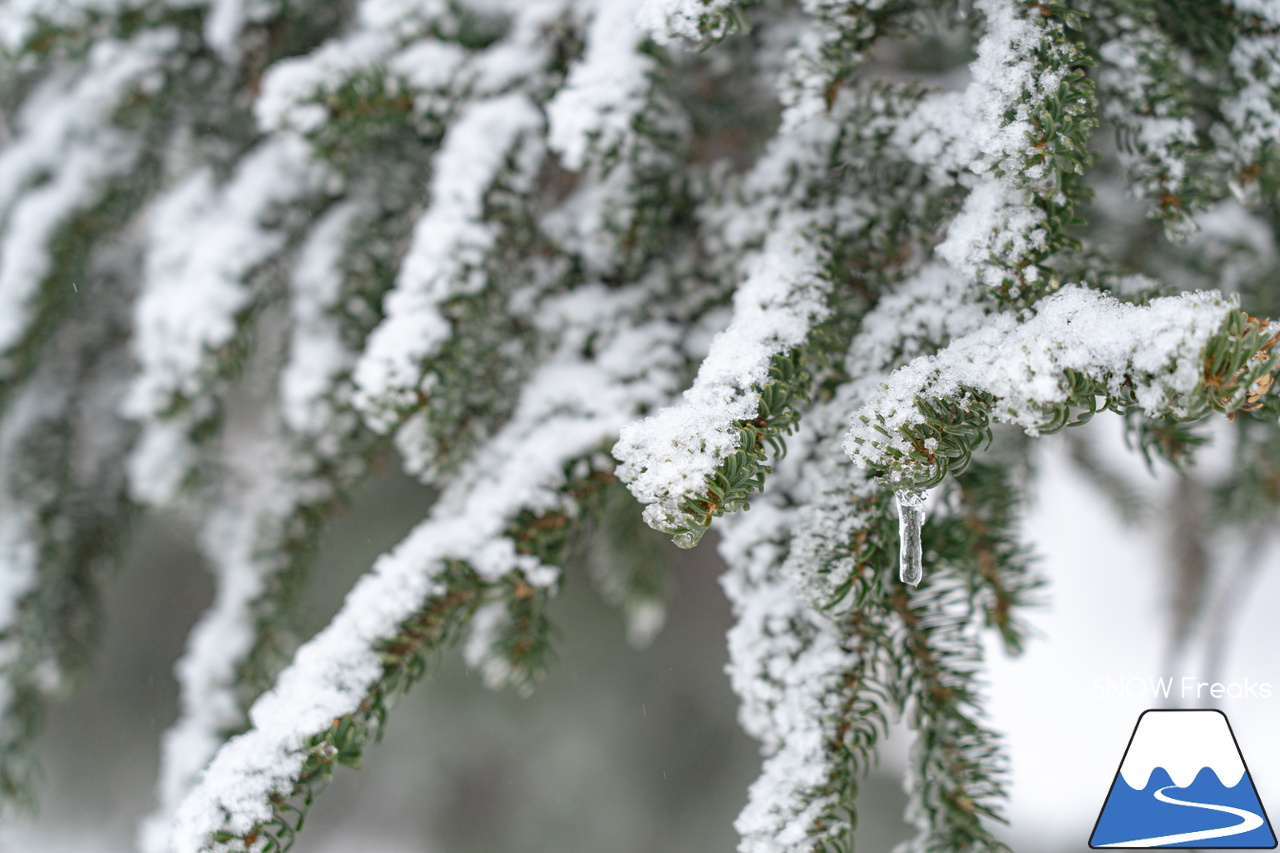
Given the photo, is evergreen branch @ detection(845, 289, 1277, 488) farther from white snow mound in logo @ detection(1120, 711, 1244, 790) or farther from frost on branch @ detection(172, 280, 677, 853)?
white snow mound in logo @ detection(1120, 711, 1244, 790)

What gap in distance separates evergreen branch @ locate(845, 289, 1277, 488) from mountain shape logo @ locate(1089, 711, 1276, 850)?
44 cm

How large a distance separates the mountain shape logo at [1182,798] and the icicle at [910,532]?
39 cm

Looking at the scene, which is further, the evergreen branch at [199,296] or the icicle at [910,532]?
the evergreen branch at [199,296]

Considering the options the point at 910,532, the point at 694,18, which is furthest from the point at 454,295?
the point at 910,532

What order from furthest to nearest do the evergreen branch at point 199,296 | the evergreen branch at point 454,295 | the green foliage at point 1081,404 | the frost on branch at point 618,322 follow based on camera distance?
1. the evergreen branch at point 199,296
2. the evergreen branch at point 454,295
3. the frost on branch at point 618,322
4. the green foliage at point 1081,404

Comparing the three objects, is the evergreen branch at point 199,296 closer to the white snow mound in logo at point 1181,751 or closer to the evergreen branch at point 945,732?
the evergreen branch at point 945,732

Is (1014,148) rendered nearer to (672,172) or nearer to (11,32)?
(672,172)

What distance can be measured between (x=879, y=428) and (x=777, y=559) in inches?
6.8

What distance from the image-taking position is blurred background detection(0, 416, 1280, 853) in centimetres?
175

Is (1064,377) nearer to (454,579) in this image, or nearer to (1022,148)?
(1022,148)

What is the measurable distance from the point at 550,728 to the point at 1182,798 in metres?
1.44

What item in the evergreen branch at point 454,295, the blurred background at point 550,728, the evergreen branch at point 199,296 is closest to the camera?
the evergreen branch at point 454,295

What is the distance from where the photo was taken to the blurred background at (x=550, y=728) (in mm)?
1750

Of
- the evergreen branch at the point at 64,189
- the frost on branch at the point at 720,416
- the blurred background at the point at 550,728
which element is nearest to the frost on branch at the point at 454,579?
the frost on branch at the point at 720,416
